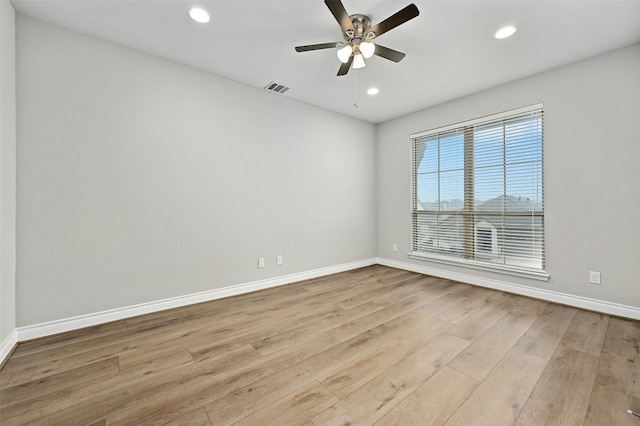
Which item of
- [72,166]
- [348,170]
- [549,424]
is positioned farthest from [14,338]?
[348,170]

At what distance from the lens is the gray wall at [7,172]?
183 centimetres

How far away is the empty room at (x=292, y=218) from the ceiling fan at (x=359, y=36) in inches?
0.9

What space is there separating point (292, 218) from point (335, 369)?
2.30 meters

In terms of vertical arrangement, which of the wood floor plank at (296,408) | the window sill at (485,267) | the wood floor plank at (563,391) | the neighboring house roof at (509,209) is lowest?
the wood floor plank at (563,391)

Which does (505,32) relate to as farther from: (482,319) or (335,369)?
(335,369)

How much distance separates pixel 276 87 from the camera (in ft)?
11.0

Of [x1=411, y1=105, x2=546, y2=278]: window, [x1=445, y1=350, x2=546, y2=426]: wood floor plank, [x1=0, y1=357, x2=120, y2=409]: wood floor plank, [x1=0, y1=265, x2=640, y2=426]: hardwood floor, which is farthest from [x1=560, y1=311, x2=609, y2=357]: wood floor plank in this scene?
[x1=0, y1=357, x2=120, y2=409]: wood floor plank

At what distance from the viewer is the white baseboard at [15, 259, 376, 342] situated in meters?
2.12

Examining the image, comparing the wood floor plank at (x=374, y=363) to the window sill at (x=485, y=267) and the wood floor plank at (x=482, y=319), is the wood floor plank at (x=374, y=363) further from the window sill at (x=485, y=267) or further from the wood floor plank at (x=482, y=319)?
the window sill at (x=485, y=267)

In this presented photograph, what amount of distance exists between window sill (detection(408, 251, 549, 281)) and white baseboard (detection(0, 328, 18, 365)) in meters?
4.64

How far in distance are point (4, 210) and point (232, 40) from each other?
7.61 ft

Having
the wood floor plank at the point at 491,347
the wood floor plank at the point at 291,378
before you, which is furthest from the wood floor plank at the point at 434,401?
the wood floor plank at the point at 291,378

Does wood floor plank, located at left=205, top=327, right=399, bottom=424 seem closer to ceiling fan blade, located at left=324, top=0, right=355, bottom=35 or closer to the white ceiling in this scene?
ceiling fan blade, located at left=324, top=0, right=355, bottom=35

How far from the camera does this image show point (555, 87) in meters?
2.90
